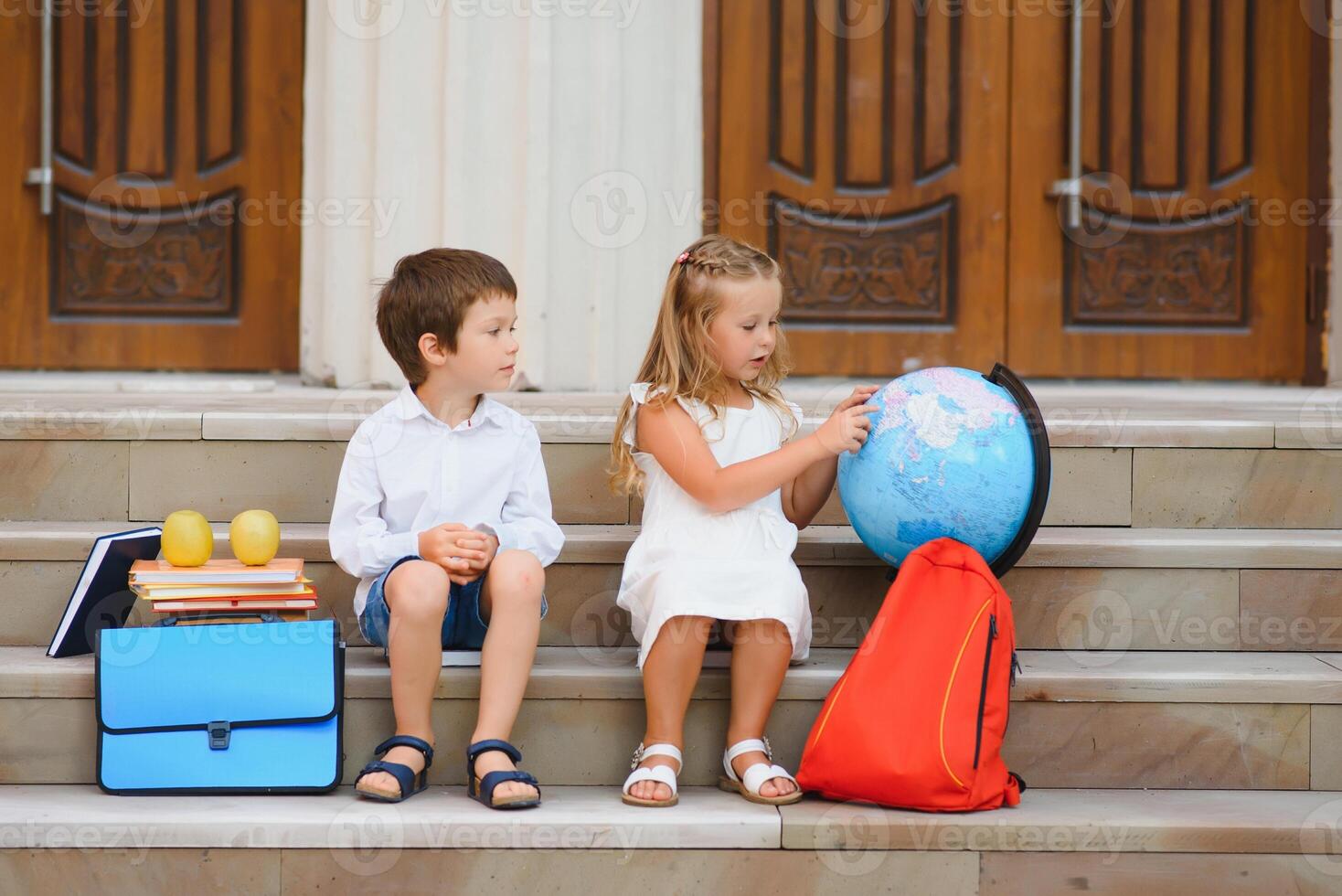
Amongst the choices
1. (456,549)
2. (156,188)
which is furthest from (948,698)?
(156,188)

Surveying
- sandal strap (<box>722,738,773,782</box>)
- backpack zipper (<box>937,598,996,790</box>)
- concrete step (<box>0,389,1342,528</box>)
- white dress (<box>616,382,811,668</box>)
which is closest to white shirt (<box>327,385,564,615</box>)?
white dress (<box>616,382,811,668</box>)

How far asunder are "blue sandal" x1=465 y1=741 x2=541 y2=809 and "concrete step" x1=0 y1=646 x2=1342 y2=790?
5.5 inches

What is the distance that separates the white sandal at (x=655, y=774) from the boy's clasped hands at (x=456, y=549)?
1.67 ft

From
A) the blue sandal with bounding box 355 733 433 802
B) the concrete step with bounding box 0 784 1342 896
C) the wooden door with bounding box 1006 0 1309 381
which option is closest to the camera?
the concrete step with bounding box 0 784 1342 896

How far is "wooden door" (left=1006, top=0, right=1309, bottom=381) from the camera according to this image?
524 centimetres

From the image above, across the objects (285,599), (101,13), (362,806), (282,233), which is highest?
(101,13)

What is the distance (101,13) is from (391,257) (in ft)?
4.95

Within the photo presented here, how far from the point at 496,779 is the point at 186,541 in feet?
2.70

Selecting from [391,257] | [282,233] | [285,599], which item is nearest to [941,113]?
[391,257]

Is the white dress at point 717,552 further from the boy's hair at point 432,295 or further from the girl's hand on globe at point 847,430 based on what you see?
the boy's hair at point 432,295

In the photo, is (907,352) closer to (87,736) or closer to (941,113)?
(941,113)

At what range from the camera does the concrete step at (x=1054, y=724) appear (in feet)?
9.95

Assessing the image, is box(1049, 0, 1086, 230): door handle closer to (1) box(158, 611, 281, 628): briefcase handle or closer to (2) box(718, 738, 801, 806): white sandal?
(2) box(718, 738, 801, 806): white sandal

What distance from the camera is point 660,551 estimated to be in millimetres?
3045
